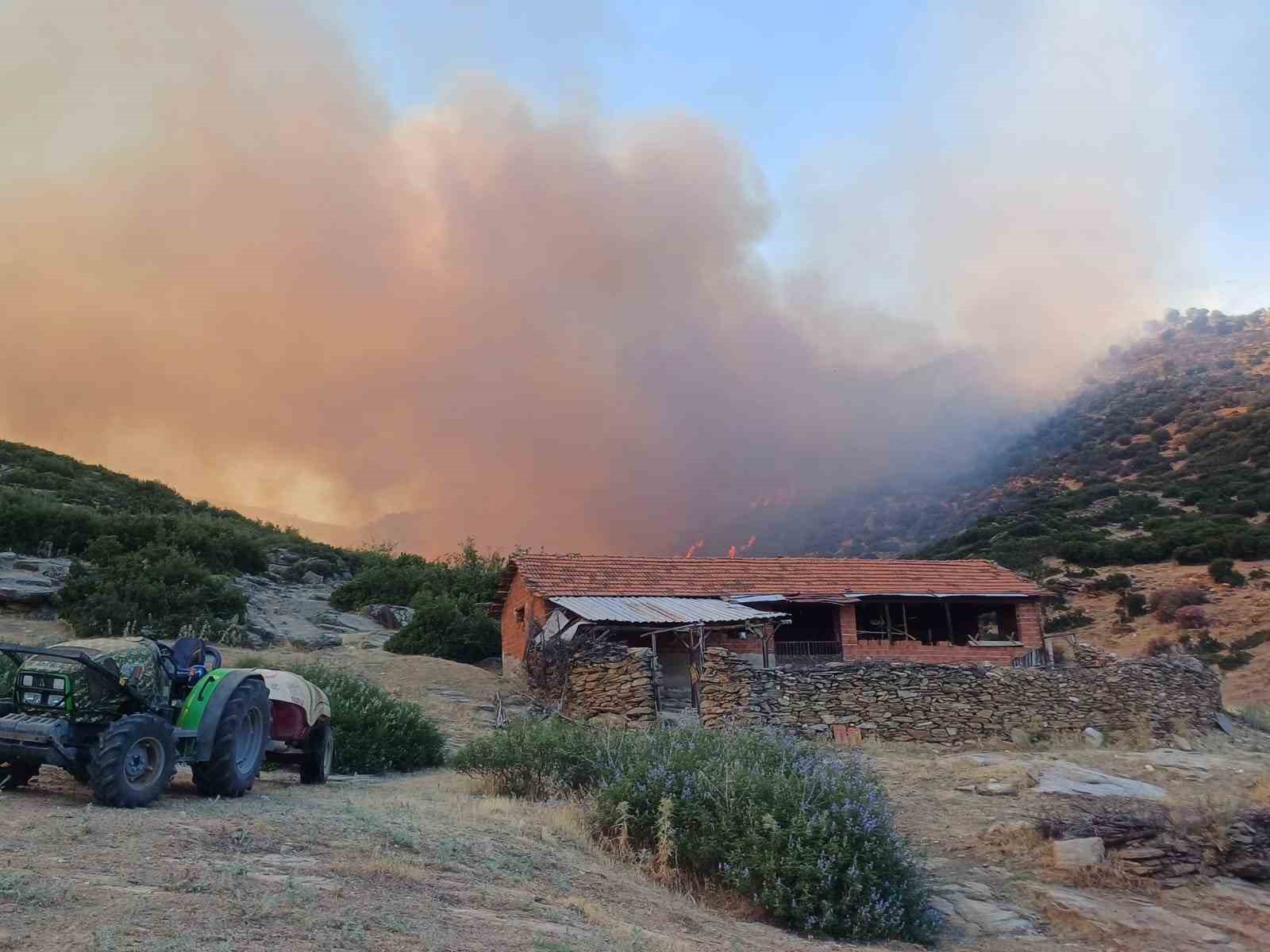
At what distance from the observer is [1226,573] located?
125ft

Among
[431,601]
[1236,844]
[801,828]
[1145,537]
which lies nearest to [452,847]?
[801,828]

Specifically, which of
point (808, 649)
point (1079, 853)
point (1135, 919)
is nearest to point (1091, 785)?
point (1079, 853)

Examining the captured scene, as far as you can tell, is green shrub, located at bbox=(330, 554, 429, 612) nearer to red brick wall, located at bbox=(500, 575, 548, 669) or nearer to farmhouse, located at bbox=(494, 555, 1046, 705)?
farmhouse, located at bbox=(494, 555, 1046, 705)

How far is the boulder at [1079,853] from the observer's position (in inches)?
368

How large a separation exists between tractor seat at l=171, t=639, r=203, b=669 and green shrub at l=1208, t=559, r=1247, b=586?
135ft

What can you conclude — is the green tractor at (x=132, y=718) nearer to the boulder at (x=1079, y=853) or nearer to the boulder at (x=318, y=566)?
the boulder at (x=1079, y=853)

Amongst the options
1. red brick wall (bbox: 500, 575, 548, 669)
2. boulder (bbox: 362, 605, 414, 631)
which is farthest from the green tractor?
boulder (bbox: 362, 605, 414, 631)

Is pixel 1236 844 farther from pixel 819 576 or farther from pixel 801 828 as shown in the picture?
pixel 819 576

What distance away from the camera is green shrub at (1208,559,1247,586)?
3744 centimetres

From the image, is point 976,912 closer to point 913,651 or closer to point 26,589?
point 913,651

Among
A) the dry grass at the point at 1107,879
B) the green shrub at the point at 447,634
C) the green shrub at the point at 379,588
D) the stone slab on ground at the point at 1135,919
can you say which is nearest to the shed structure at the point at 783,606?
the green shrub at the point at 447,634

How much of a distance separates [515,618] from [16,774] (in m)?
19.2

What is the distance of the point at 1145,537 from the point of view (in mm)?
45250

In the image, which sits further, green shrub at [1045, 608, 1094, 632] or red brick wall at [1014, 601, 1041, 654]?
green shrub at [1045, 608, 1094, 632]
